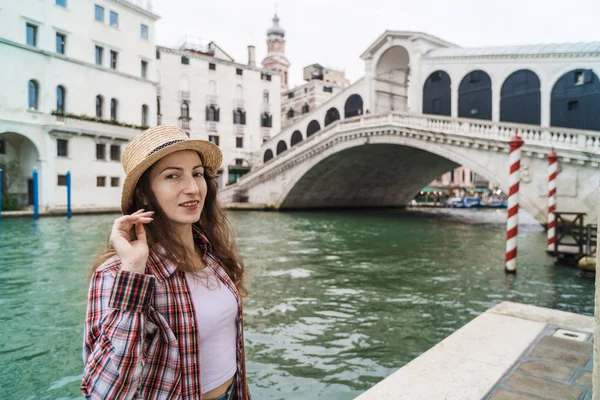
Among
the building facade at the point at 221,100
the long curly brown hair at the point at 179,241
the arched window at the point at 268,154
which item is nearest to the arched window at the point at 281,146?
the arched window at the point at 268,154

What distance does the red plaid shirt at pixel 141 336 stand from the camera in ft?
3.16

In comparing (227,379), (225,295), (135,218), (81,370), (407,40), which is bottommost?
(81,370)

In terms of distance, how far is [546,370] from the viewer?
219 centimetres

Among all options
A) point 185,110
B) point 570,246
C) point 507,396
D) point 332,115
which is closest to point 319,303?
point 507,396

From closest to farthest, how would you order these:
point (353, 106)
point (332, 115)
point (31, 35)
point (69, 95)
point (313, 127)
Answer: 1. point (31, 35)
2. point (69, 95)
3. point (353, 106)
4. point (332, 115)
5. point (313, 127)

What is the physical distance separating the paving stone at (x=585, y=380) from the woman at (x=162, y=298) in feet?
5.20

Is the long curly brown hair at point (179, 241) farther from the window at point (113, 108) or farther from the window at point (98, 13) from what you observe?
the window at point (98, 13)

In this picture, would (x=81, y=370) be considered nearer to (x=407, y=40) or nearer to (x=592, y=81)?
(x=592, y=81)

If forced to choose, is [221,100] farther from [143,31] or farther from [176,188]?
[176,188]

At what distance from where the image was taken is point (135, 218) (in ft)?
3.66

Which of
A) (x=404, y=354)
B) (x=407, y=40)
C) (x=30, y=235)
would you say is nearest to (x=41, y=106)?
(x=30, y=235)

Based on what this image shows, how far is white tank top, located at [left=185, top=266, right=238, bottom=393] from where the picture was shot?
120 cm

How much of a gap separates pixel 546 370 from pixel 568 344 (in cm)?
46

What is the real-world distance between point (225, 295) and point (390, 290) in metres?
4.19
